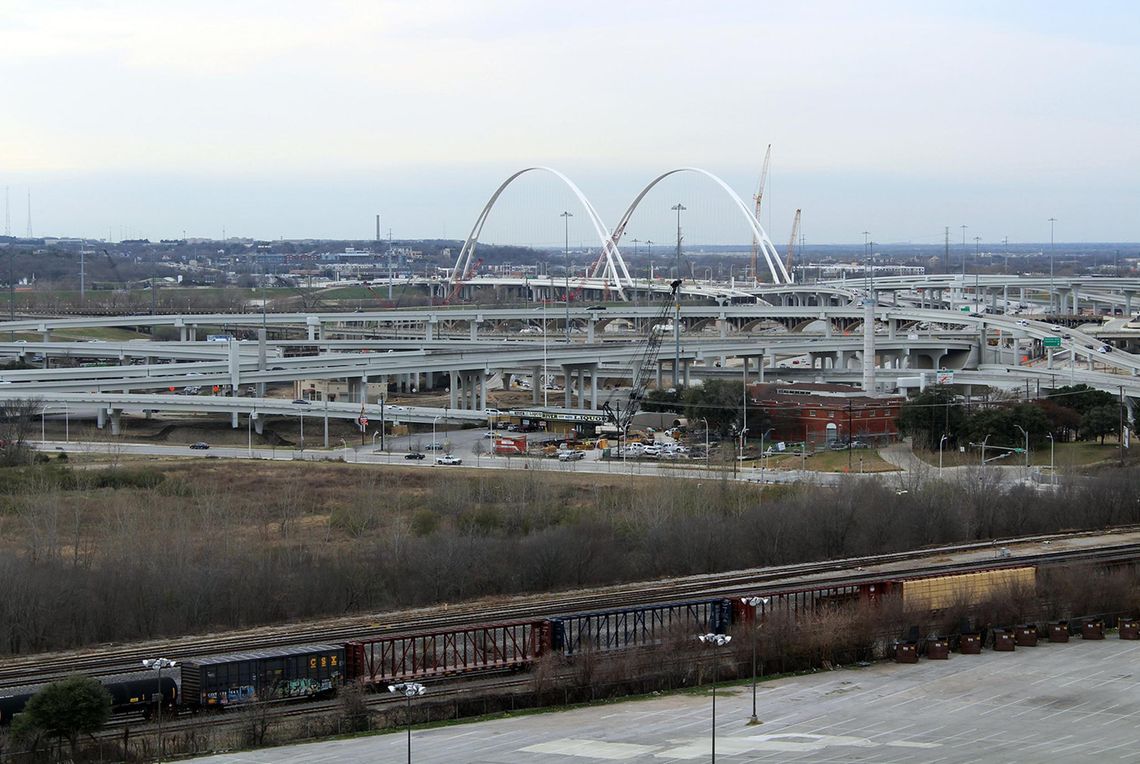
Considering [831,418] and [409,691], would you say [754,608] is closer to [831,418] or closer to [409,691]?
[409,691]

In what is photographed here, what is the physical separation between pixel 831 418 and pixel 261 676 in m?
29.7

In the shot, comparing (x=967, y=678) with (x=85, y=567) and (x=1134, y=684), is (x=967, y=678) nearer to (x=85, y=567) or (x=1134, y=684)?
(x=1134, y=684)

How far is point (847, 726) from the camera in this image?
17719 millimetres

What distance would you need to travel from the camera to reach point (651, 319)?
8119cm

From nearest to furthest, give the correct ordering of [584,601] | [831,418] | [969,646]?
[969,646] → [584,601] → [831,418]

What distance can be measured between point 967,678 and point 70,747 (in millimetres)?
11405

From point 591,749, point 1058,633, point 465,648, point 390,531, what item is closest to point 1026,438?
point 1058,633

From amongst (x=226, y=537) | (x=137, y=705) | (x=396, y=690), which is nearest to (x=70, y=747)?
(x=137, y=705)

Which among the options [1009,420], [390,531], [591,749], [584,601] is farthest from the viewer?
[1009,420]

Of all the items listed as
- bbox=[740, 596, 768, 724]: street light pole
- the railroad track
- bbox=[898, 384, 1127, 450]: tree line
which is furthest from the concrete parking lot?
bbox=[898, 384, 1127, 450]: tree line

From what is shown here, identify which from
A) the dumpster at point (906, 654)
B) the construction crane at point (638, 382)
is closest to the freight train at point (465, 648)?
the dumpster at point (906, 654)

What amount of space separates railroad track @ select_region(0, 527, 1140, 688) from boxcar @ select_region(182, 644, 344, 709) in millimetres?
1508

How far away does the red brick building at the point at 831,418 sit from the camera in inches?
1783

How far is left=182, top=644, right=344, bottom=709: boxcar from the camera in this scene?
59.4ft
